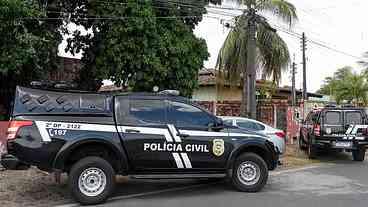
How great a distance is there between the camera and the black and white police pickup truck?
870 centimetres

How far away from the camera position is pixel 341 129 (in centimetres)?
1605

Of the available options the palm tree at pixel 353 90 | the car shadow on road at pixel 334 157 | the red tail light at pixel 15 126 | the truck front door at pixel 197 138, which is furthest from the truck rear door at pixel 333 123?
the palm tree at pixel 353 90

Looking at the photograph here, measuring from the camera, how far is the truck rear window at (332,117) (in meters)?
16.2

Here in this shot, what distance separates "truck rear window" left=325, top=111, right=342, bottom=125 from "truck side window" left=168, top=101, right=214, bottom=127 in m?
7.53

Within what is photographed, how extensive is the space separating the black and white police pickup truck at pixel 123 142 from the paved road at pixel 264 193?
417mm

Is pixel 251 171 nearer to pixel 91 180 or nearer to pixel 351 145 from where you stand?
pixel 91 180

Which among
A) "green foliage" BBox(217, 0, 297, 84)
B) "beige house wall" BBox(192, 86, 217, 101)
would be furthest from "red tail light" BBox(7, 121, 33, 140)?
"beige house wall" BBox(192, 86, 217, 101)

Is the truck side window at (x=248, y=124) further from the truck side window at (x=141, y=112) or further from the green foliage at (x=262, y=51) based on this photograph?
the green foliage at (x=262, y=51)

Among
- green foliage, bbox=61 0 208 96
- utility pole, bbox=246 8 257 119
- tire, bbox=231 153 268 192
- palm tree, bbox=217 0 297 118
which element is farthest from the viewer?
palm tree, bbox=217 0 297 118

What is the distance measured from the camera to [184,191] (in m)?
10.2

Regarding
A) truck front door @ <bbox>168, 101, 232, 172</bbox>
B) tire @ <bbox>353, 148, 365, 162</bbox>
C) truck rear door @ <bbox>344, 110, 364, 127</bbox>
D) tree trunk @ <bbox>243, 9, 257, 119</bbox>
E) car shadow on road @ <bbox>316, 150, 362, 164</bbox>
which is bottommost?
car shadow on road @ <bbox>316, 150, 362, 164</bbox>

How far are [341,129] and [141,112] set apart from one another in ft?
28.9

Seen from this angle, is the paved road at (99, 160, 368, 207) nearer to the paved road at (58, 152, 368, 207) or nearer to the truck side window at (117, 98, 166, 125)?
the paved road at (58, 152, 368, 207)

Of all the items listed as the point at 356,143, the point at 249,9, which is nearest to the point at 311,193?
the point at 356,143
